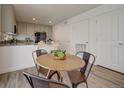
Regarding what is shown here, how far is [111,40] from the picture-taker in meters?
3.57

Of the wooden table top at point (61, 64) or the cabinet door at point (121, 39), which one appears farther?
the cabinet door at point (121, 39)

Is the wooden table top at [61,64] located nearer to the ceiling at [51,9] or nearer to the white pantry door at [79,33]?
the ceiling at [51,9]

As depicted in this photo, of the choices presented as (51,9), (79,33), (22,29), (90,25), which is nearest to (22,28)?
(22,29)

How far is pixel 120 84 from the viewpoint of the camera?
2.52 metres

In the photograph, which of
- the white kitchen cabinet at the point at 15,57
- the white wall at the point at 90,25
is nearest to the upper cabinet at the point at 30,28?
the white wall at the point at 90,25

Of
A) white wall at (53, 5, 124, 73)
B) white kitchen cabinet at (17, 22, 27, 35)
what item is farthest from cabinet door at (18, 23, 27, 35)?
white wall at (53, 5, 124, 73)

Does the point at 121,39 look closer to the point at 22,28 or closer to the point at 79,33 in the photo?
the point at 79,33

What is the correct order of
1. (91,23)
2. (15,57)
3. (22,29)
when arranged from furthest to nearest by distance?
1. (22,29)
2. (91,23)
3. (15,57)

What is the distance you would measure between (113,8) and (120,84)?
2.22 metres

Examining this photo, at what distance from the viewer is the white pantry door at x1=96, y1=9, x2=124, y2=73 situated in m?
3.27

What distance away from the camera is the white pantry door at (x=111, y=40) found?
3.27 meters
